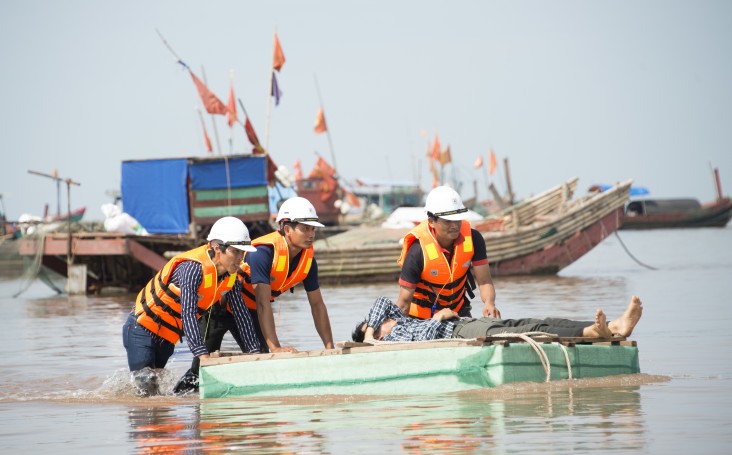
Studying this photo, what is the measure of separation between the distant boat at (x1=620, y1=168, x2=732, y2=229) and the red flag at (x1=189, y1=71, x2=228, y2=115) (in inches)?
1644

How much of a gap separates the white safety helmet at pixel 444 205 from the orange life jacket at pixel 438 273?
0.65ft

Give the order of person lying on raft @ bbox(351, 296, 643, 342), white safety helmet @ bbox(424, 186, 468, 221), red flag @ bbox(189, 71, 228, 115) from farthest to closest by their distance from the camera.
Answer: red flag @ bbox(189, 71, 228, 115), white safety helmet @ bbox(424, 186, 468, 221), person lying on raft @ bbox(351, 296, 643, 342)

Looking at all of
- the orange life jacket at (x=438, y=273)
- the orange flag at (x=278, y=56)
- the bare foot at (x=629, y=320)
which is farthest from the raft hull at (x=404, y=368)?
the orange flag at (x=278, y=56)

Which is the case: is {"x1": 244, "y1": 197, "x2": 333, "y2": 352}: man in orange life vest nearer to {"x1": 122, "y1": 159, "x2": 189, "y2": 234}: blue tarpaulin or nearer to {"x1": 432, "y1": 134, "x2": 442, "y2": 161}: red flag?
{"x1": 122, "y1": 159, "x2": 189, "y2": 234}: blue tarpaulin

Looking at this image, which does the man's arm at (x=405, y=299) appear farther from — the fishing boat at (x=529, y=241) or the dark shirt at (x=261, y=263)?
the fishing boat at (x=529, y=241)

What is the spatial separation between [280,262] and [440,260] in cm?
120

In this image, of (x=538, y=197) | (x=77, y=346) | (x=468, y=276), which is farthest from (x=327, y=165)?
(x=468, y=276)

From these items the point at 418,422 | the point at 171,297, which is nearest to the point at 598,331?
the point at 418,422

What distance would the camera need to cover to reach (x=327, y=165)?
166 ft

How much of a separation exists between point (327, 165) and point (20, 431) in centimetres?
4312

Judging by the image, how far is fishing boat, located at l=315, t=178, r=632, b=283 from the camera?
25.5 metres

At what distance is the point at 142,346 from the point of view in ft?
28.6

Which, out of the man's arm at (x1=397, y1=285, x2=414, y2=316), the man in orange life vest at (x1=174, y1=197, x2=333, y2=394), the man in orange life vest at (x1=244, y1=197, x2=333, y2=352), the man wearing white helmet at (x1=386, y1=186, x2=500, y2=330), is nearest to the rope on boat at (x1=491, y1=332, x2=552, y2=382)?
the man wearing white helmet at (x1=386, y1=186, x2=500, y2=330)

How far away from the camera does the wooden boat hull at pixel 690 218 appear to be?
66.9 m
